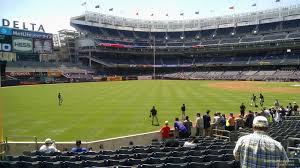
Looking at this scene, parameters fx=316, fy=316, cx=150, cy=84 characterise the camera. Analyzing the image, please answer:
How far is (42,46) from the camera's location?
8606 centimetres

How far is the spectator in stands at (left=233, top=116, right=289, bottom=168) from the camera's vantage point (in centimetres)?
479

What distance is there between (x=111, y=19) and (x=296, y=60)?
2844 inches

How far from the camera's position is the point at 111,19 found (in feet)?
428

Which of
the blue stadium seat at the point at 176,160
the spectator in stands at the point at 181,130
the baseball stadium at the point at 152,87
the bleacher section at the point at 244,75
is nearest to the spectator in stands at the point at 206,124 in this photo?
the baseball stadium at the point at 152,87

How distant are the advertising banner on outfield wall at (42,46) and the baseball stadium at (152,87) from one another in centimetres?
30

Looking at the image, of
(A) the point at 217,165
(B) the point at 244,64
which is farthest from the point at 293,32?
(A) the point at 217,165

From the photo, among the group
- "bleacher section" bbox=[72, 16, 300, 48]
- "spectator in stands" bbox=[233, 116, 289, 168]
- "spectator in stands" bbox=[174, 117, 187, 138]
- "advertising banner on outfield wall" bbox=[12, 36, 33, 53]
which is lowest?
"spectator in stands" bbox=[174, 117, 187, 138]

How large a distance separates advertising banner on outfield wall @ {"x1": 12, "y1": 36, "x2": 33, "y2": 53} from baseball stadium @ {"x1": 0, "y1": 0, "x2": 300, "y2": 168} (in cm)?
29

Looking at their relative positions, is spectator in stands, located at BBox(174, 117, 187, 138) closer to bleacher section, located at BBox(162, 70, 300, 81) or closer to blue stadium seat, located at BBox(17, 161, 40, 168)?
blue stadium seat, located at BBox(17, 161, 40, 168)

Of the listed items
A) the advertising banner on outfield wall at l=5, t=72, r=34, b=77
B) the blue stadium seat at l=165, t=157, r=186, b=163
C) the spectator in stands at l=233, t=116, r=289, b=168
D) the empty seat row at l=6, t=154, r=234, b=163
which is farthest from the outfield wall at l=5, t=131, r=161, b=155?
the advertising banner on outfield wall at l=5, t=72, r=34, b=77

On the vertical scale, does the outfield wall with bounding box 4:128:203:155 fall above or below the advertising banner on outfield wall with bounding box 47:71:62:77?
below

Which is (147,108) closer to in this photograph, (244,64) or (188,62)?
(244,64)

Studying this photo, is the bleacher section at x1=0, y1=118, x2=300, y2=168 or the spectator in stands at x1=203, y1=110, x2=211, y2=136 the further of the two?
the spectator in stands at x1=203, y1=110, x2=211, y2=136

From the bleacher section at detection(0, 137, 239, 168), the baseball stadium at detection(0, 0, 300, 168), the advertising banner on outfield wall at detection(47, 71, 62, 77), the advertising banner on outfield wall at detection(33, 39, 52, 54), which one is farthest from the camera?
the advertising banner on outfield wall at detection(47, 71, 62, 77)
